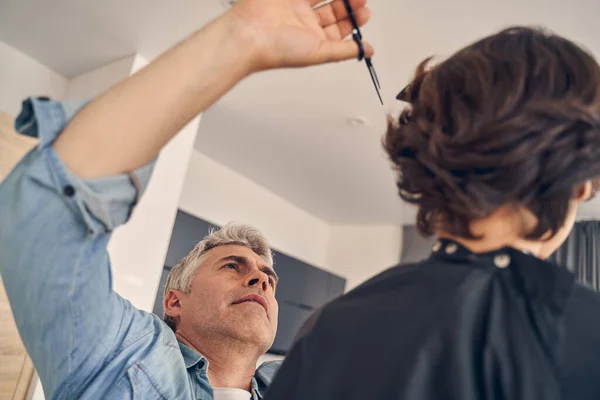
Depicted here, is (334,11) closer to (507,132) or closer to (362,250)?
(507,132)

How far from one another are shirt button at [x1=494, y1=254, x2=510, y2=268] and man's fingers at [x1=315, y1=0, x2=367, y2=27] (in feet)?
1.20

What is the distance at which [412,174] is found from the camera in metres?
0.52

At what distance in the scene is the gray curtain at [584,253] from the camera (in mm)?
3447

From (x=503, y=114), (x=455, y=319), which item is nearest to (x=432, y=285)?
(x=455, y=319)

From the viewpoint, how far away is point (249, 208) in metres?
4.16

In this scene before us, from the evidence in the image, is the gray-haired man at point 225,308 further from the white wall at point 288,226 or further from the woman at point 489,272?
the white wall at point 288,226

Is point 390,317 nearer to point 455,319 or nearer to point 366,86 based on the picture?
point 455,319

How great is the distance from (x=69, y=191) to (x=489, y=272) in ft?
1.31

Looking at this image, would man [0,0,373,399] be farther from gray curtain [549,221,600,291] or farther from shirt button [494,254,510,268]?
gray curtain [549,221,600,291]

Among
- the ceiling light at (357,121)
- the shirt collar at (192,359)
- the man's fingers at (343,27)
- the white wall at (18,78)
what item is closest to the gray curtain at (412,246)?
the ceiling light at (357,121)

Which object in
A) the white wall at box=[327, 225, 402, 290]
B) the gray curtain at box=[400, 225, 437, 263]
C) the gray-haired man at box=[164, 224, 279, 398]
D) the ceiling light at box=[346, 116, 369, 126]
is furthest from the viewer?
the white wall at box=[327, 225, 402, 290]


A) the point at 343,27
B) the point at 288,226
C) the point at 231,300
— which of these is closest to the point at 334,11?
the point at 343,27

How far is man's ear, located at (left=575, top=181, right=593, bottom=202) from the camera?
46 centimetres

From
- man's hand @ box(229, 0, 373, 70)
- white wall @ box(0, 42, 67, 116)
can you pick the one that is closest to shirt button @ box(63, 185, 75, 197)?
man's hand @ box(229, 0, 373, 70)
